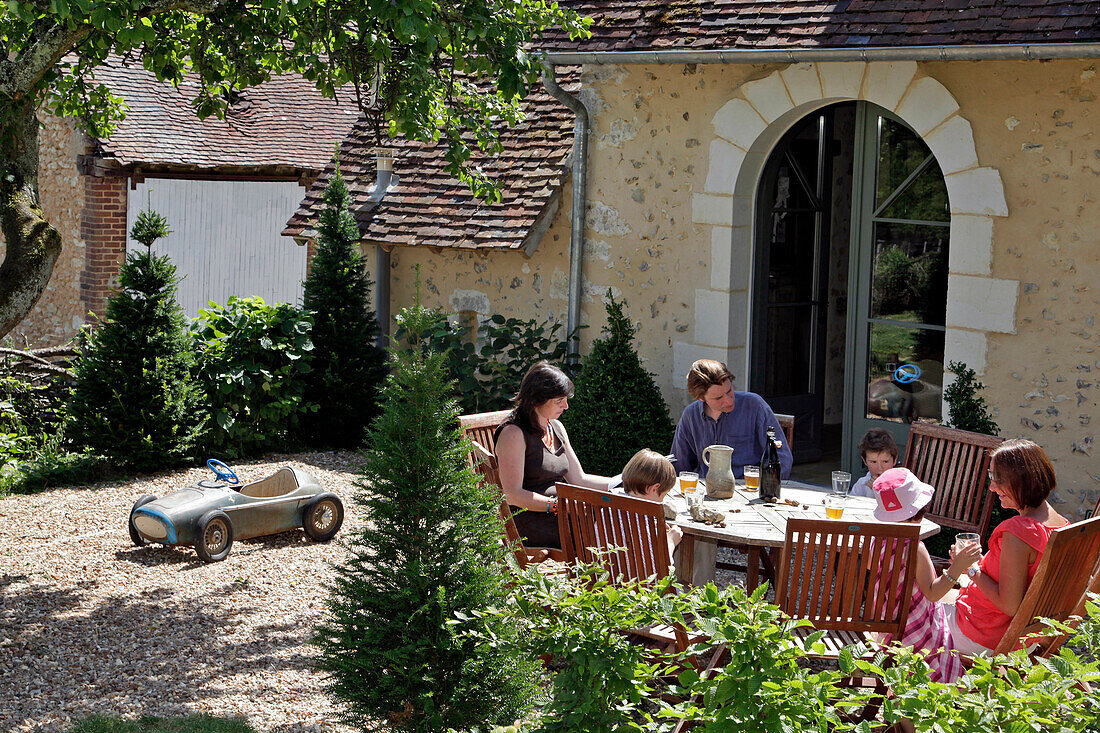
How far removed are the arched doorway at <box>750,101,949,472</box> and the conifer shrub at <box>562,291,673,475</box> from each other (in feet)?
3.09

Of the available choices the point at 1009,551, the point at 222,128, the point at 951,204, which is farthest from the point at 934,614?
the point at 222,128

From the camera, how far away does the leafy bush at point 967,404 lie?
6824 millimetres

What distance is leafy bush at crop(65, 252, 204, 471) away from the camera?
27.3 ft

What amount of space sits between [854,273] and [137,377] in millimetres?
5245

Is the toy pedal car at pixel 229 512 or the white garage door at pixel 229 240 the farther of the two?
the white garage door at pixel 229 240

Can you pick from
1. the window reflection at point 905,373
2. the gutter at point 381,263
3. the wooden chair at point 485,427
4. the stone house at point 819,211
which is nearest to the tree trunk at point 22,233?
the wooden chair at point 485,427

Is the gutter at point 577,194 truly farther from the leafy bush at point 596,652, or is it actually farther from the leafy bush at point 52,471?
the leafy bush at point 596,652

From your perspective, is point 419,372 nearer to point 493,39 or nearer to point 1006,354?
point 493,39

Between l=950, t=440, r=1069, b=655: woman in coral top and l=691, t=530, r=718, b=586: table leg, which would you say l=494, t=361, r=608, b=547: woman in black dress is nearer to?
l=691, t=530, r=718, b=586: table leg

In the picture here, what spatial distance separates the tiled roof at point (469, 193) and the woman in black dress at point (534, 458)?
386cm

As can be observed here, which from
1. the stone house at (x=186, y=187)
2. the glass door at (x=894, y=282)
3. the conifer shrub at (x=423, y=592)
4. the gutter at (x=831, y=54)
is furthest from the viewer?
the stone house at (x=186, y=187)

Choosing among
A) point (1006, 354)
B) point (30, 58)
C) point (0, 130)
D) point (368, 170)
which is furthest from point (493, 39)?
point (368, 170)

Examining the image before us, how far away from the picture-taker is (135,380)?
27.3 ft

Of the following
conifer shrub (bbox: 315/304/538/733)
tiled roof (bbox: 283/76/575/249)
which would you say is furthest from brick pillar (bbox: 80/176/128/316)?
conifer shrub (bbox: 315/304/538/733)
